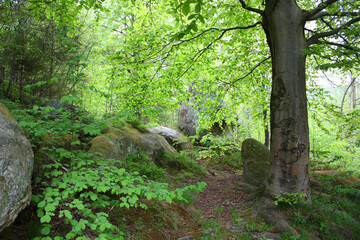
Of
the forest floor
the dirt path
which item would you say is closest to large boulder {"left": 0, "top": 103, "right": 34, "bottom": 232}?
the forest floor

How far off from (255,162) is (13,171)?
6.71 metres

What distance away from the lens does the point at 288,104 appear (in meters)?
4.41

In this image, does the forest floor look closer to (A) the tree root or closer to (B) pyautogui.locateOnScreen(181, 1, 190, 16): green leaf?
(A) the tree root

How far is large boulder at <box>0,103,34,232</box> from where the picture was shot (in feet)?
6.05

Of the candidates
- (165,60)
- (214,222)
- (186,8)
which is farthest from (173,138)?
(186,8)

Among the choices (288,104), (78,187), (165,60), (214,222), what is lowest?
(214,222)

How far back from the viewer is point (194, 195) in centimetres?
584

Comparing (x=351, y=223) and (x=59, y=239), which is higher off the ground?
(x=59, y=239)

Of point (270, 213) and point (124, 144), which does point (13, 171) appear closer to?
point (124, 144)

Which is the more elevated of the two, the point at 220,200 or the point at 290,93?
the point at 290,93

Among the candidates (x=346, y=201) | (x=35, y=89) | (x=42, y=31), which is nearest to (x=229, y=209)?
(x=346, y=201)

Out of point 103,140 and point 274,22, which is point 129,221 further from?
point 274,22

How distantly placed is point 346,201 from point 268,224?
2.61 metres

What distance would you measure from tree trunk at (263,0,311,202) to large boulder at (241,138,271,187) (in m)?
2.17
